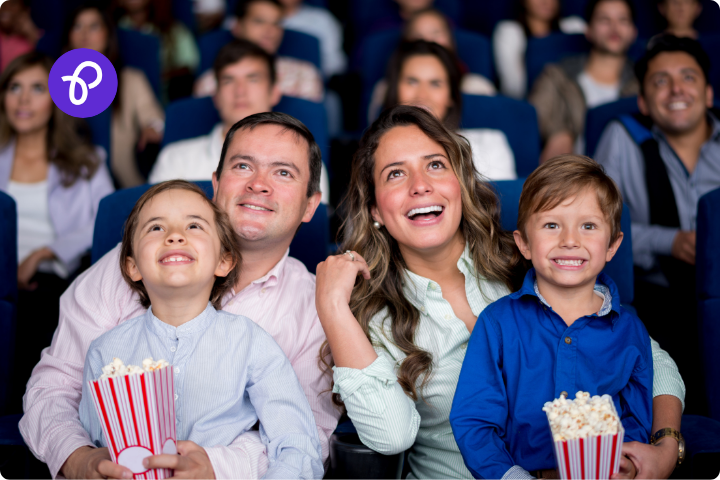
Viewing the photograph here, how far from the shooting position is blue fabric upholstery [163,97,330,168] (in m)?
2.80

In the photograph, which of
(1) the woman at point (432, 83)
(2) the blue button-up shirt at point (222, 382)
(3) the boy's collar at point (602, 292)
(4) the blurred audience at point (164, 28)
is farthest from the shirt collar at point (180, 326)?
(4) the blurred audience at point (164, 28)

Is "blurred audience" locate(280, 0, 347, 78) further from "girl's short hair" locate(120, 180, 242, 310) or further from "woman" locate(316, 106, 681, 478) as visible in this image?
"girl's short hair" locate(120, 180, 242, 310)

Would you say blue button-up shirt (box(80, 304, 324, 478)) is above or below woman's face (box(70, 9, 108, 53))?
below

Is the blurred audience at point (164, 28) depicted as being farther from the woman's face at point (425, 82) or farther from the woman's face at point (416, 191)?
the woman's face at point (416, 191)

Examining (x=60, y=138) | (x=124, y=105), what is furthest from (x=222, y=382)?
(x=124, y=105)

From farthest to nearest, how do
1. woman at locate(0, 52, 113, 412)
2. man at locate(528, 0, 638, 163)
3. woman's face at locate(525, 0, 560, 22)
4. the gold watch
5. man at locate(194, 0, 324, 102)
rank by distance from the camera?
1. woman's face at locate(525, 0, 560, 22)
2. man at locate(194, 0, 324, 102)
3. man at locate(528, 0, 638, 163)
4. woman at locate(0, 52, 113, 412)
5. the gold watch

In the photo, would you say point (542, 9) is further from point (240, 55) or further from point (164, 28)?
point (164, 28)

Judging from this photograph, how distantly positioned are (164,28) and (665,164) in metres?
3.25

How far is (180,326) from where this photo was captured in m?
1.43

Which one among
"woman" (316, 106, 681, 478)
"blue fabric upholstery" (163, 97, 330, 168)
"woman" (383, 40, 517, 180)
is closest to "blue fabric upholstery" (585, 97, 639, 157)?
"woman" (383, 40, 517, 180)

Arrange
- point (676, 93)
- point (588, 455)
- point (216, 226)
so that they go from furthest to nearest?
point (676, 93) < point (216, 226) < point (588, 455)

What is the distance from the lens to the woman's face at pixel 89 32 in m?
3.40

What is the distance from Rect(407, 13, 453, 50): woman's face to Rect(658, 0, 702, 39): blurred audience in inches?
61.1

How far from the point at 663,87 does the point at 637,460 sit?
1679mm
